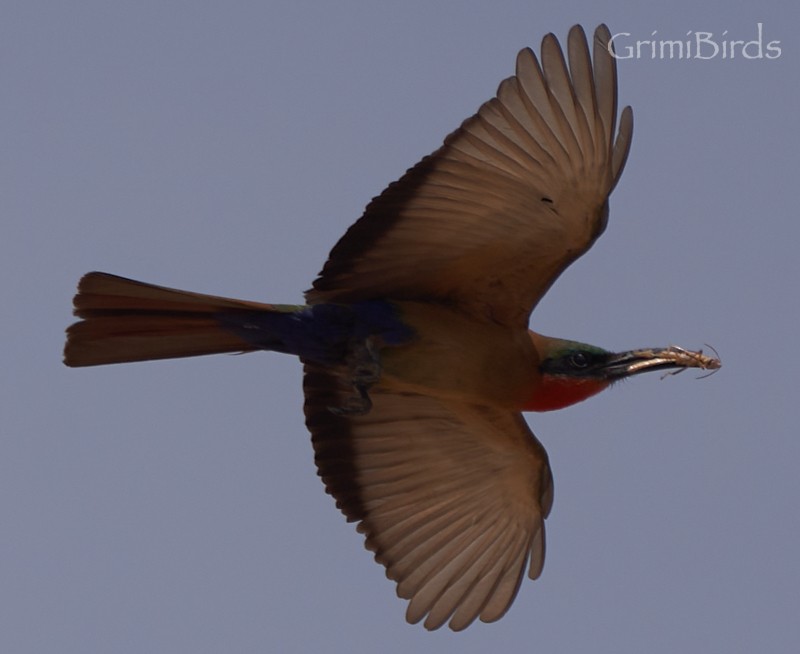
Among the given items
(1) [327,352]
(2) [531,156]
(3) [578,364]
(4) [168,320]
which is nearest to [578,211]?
(2) [531,156]

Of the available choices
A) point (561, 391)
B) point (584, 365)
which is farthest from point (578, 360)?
point (561, 391)

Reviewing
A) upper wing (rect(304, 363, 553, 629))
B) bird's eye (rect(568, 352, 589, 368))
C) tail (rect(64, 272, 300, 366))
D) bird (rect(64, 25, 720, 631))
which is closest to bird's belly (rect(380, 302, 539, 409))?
bird (rect(64, 25, 720, 631))

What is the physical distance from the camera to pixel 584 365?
370 inches

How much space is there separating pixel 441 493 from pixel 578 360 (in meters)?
1.37

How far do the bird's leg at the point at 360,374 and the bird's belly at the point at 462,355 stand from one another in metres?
0.07

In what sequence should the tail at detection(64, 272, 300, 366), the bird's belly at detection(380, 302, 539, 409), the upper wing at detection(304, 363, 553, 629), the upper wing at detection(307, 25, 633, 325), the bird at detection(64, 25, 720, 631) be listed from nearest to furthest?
the upper wing at detection(307, 25, 633, 325) → the bird at detection(64, 25, 720, 631) → the tail at detection(64, 272, 300, 366) → the bird's belly at detection(380, 302, 539, 409) → the upper wing at detection(304, 363, 553, 629)

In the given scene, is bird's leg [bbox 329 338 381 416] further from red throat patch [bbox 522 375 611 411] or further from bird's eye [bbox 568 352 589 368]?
bird's eye [bbox 568 352 589 368]

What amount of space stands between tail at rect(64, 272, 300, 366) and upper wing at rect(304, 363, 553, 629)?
3.29 ft

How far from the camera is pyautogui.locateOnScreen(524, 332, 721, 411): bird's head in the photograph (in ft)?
30.7

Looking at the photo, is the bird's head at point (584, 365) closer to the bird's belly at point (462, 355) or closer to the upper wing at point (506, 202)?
the bird's belly at point (462, 355)

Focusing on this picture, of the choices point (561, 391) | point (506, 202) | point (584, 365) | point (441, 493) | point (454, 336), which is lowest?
point (441, 493)

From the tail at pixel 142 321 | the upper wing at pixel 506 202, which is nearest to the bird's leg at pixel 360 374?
the upper wing at pixel 506 202

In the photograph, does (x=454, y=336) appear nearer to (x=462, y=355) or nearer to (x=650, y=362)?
(x=462, y=355)

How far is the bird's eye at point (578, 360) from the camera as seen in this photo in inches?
369
